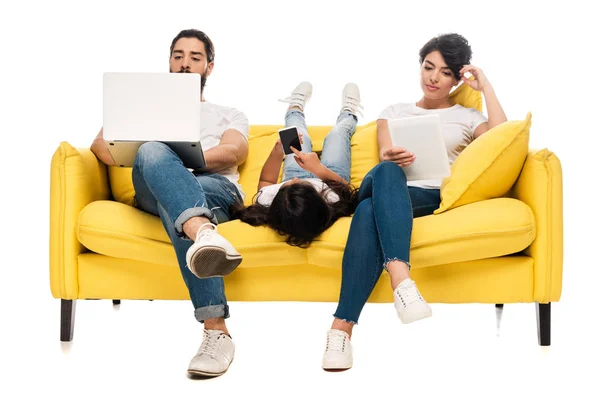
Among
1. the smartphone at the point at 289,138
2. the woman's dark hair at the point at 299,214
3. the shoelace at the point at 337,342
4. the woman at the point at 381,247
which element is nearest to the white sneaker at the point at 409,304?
the woman at the point at 381,247

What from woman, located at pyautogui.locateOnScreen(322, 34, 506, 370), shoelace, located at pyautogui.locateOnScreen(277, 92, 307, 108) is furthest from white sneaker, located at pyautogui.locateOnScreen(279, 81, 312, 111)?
woman, located at pyautogui.locateOnScreen(322, 34, 506, 370)

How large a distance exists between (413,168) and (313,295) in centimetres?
55

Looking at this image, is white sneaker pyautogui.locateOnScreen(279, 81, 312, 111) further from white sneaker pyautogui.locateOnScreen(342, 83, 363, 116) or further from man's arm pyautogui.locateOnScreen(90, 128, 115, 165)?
man's arm pyautogui.locateOnScreen(90, 128, 115, 165)

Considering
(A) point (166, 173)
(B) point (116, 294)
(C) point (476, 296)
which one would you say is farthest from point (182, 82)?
(C) point (476, 296)

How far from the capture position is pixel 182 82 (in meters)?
2.46

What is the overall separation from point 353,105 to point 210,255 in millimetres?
1507

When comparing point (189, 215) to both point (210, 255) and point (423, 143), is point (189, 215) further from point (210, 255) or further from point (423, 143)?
point (423, 143)

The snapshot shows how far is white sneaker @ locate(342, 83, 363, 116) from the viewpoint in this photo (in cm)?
346

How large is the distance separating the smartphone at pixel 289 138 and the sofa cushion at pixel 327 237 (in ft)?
1.56

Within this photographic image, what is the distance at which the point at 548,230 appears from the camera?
2605 mm

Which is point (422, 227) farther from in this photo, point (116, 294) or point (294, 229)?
point (116, 294)

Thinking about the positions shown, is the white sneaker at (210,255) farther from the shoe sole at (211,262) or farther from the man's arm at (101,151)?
the man's arm at (101,151)

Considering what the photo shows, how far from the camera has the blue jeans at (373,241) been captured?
7.82 ft

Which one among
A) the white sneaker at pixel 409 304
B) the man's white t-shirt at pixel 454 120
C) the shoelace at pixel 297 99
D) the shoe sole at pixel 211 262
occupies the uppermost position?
the shoelace at pixel 297 99
